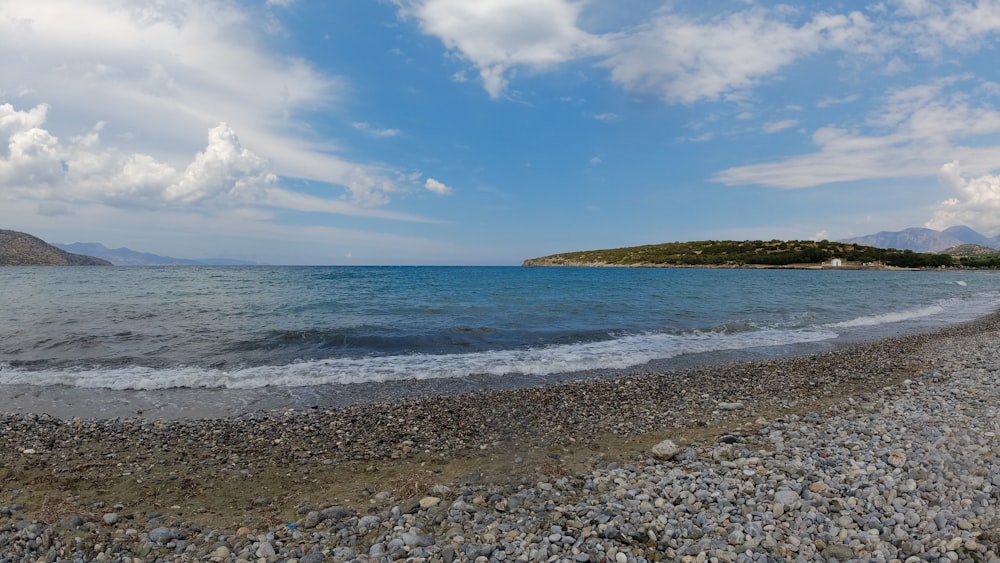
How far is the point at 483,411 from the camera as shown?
32.4ft

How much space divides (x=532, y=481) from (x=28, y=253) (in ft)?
696

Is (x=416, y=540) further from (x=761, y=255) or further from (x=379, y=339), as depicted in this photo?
(x=761, y=255)

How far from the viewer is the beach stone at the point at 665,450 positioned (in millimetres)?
6906

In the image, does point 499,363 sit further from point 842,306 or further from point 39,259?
point 39,259

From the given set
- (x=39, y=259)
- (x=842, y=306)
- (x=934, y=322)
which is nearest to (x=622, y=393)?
(x=934, y=322)

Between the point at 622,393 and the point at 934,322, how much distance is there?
85.8 ft

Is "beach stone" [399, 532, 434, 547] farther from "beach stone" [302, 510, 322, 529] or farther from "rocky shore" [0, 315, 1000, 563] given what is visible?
"beach stone" [302, 510, 322, 529]

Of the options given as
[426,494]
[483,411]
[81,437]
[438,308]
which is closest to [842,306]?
[438,308]

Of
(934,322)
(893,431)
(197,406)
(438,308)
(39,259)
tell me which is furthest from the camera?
(39,259)

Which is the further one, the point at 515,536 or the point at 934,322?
the point at 934,322

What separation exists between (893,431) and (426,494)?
7266 millimetres

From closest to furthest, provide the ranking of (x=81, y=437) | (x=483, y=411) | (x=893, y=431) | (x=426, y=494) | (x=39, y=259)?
(x=426, y=494) < (x=893, y=431) < (x=81, y=437) < (x=483, y=411) < (x=39, y=259)

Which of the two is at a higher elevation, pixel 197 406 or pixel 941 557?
pixel 941 557

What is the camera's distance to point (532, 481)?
6273mm
